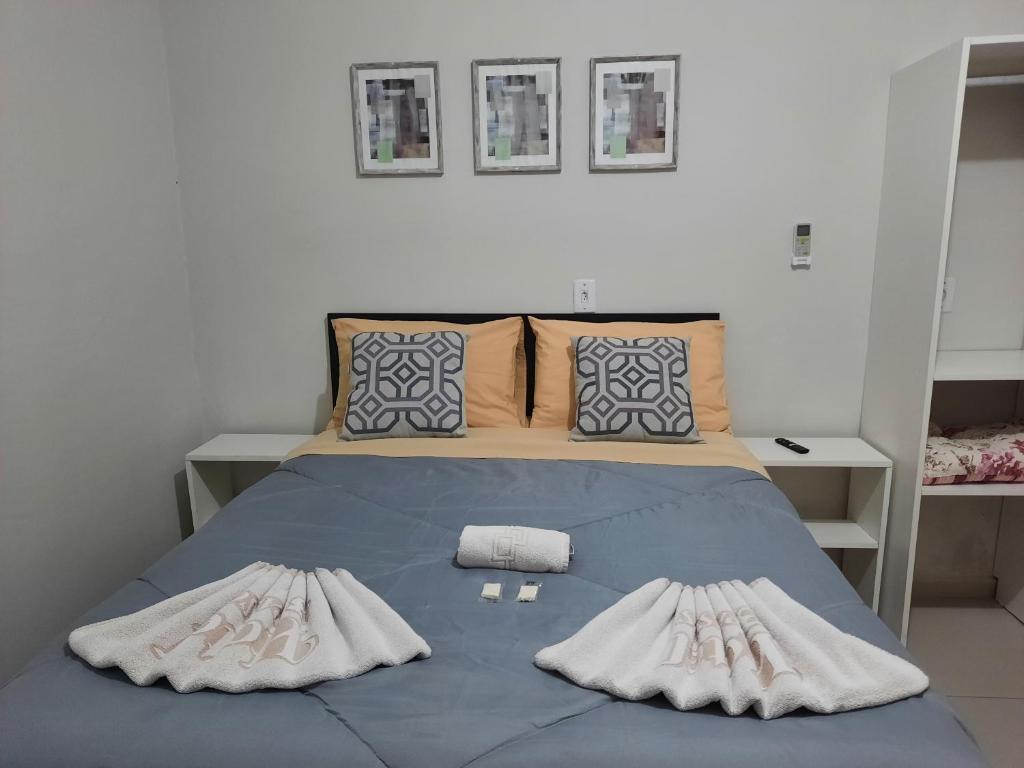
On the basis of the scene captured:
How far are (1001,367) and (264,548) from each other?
2.31 m

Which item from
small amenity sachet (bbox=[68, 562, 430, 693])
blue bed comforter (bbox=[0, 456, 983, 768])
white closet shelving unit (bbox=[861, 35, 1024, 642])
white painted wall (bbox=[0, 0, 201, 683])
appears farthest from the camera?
white closet shelving unit (bbox=[861, 35, 1024, 642])

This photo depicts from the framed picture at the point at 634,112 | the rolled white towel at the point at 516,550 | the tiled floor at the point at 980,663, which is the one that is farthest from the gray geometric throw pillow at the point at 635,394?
the tiled floor at the point at 980,663

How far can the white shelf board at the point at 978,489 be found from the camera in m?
2.34

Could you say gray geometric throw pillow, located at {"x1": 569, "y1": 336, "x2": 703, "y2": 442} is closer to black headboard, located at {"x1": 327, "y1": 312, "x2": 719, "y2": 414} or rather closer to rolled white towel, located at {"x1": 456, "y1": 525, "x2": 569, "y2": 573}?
black headboard, located at {"x1": 327, "y1": 312, "x2": 719, "y2": 414}

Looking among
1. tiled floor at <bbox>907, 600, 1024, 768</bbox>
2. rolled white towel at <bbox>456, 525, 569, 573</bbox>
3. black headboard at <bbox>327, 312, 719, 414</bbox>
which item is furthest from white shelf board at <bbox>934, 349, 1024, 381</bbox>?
rolled white towel at <bbox>456, 525, 569, 573</bbox>

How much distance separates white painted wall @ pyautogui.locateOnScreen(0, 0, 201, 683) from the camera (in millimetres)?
2035

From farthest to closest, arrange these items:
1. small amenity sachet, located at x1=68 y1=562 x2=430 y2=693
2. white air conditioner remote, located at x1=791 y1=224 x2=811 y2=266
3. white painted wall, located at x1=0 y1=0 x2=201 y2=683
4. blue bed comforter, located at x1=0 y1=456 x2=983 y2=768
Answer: white air conditioner remote, located at x1=791 y1=224 x2=811 y2=266
white painted wall, located at x1=0 y1=0 x2=201 y2=683
small amenity sachet, located at x1=68 y1=562 x2=430 y2=693
blue bed comforter, located at x1=0 y1=456 x2=983 y2=768

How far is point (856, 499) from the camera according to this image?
8.94ft

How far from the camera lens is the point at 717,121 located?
2633mm

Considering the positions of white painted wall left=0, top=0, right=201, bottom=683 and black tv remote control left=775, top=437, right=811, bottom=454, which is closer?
white painted wall left=0, top=0, right=201, bottom=683

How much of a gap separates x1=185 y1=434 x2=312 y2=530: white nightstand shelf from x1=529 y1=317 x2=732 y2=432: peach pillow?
3.15 feet

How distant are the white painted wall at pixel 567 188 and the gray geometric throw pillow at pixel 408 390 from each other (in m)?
0.34

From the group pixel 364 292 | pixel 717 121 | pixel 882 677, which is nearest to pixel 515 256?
pixel 364 292

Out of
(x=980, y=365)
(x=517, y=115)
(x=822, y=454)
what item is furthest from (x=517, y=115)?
(x=980, y=365)
